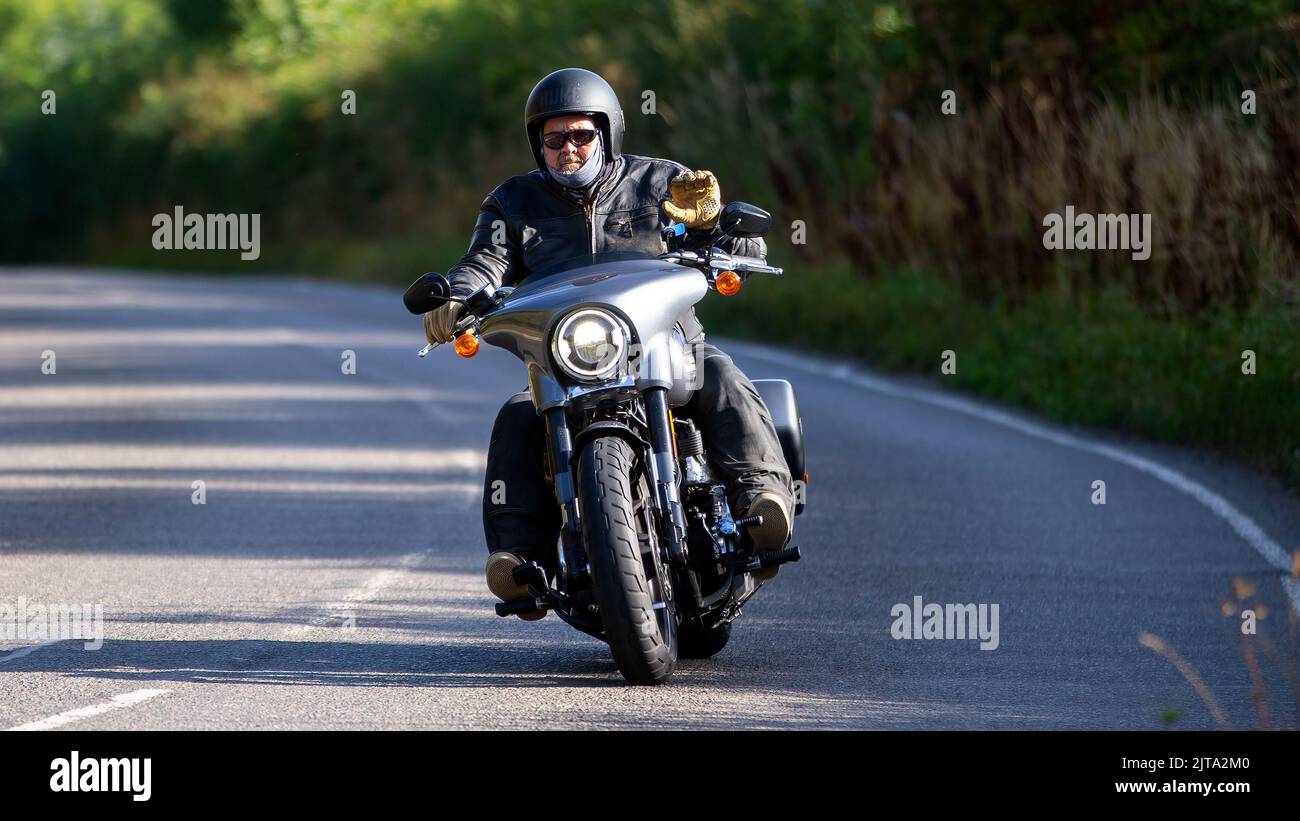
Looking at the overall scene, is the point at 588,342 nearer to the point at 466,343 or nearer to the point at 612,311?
the point at 612,311

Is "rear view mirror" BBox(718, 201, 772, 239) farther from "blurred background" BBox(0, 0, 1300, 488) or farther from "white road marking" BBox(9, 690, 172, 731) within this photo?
"blurred background" BBox(0, 0, 1300, 488)

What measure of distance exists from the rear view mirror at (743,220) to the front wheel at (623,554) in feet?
2.71

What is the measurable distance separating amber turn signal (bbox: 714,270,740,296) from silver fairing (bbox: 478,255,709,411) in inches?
2.6

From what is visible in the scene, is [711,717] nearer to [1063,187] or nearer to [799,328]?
[1063,187]

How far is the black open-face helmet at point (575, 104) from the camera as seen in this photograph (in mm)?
7578

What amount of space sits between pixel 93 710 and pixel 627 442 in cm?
182

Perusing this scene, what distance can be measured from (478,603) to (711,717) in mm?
2533

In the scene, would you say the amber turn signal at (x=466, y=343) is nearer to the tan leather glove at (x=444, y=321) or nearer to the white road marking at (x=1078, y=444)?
the tan leather glove at (x=444, y=321)

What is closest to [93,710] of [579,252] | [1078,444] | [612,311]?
[612,311]

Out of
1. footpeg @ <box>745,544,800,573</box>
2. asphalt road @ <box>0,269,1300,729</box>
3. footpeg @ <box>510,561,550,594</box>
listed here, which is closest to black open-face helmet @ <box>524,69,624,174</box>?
footpeg @ <box>510,561,550,594</box>

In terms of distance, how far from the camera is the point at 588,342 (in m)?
7.09

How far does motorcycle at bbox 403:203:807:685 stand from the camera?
7039mm

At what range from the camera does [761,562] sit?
24.7 feet
